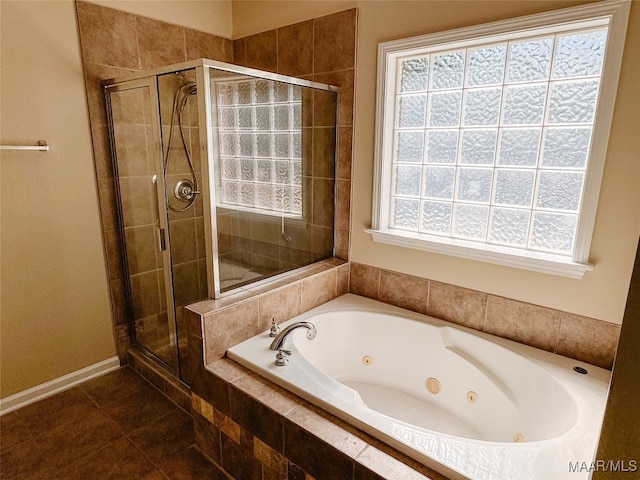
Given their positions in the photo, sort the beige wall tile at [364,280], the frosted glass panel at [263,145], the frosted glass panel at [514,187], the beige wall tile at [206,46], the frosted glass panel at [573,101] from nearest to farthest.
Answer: the frosted glass panel at [573,101] → the frosted glass panel at [514,187] → the frosted glass panel at [263,145] → the beige wall tile at [364,280] → the beige wall tile at [206,46]

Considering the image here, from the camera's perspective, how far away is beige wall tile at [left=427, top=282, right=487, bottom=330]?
2.07 m

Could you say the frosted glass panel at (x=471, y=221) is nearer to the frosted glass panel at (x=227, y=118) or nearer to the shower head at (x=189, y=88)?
the frosted glass panel at (x=227, y=118)

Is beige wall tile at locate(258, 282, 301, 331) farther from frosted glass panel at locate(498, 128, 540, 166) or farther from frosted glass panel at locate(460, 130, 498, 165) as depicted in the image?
frosted glass panel at locate(498, 128, 540, 166)

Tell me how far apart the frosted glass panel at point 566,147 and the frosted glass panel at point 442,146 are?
440 mm

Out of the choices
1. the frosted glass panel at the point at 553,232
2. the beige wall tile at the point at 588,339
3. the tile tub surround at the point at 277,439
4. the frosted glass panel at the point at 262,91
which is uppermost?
the frosted glass panel at the point at 262,91

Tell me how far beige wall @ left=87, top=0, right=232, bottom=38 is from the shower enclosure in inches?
19.5

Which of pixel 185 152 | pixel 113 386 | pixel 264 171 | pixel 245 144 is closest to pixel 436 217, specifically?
pixel 264 171

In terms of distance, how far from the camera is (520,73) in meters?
1.83

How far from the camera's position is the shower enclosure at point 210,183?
1855mm

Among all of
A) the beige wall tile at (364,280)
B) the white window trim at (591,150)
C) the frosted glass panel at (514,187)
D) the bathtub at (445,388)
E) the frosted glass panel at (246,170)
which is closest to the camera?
the bathtub at (445,388)

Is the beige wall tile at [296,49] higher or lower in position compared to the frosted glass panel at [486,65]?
higher

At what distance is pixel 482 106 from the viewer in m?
1.97

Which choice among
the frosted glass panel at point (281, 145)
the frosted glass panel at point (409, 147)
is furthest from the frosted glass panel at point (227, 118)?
the frosted glass panel at point (409, 147)

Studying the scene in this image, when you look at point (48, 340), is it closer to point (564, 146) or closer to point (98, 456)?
point (98, 456)
